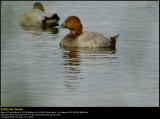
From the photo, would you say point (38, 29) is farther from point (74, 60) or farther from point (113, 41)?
point (74, 60)

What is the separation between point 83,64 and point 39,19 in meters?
5.66

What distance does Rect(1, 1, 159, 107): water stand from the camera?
873cm

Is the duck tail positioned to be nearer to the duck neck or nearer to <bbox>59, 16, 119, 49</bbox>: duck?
<bbox>59, 16, 119, 49</bbox>: duck

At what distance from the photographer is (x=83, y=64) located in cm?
1128

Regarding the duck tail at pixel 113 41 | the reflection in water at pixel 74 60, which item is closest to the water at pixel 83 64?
the reflection in water at pixel 74 60

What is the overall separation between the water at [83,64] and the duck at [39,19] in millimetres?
254

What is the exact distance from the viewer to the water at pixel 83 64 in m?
8.73

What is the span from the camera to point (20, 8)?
18.1 metres

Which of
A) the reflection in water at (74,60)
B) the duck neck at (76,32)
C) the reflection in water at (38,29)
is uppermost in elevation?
the duck neck at (76,32)

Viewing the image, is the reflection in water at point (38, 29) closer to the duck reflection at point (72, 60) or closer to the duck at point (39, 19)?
the duck at point (39, 19)

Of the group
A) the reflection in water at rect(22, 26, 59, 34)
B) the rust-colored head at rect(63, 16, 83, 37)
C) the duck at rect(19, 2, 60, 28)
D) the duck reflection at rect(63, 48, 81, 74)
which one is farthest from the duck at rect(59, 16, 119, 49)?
the duck at rect(19, 2, 60, 28)

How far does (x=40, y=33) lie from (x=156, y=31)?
1.95 metres

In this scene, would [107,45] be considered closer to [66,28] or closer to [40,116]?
[66,28]

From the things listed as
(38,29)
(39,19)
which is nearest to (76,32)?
(38,29)
